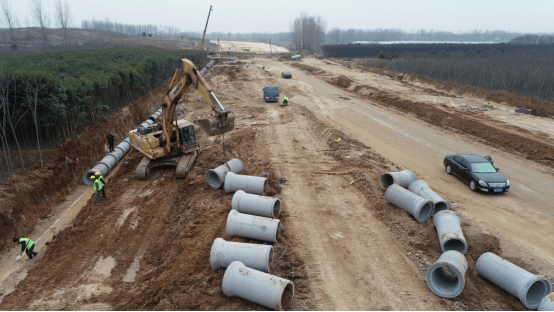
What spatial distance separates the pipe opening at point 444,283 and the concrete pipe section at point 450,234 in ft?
4.19

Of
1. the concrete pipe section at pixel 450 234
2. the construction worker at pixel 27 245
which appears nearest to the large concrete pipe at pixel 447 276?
the concrete pipe section at pixel 450 234

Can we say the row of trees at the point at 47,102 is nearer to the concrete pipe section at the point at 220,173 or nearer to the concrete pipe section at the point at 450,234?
the concrete pipe section at the point at 220,173

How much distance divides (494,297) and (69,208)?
18512 mm

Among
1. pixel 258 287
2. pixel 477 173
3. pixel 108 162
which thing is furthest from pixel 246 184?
pixel 477 173

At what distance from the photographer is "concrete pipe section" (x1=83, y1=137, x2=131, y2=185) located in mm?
18578

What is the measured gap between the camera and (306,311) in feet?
28.4

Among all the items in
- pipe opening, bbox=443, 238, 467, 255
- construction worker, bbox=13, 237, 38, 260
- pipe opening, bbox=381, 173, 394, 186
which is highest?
pipe opening, bbox=381, 173, 394, 186

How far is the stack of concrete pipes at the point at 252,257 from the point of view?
8.36 meters

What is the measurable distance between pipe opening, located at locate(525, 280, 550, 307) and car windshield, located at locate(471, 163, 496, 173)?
8.30 m

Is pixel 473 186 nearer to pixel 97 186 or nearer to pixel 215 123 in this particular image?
pixel 215 123

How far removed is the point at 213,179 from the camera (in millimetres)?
16297

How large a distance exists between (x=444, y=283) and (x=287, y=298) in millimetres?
4891

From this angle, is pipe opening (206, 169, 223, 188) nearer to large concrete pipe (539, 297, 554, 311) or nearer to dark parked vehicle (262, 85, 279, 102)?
large concrete pipe (539, 297, 554, 311)

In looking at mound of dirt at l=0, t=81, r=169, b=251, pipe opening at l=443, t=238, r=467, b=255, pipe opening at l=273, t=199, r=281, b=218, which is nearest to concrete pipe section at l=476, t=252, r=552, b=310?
pipe opening at l=443, t=238, r=467, b=255
